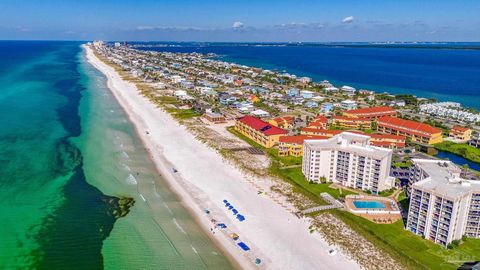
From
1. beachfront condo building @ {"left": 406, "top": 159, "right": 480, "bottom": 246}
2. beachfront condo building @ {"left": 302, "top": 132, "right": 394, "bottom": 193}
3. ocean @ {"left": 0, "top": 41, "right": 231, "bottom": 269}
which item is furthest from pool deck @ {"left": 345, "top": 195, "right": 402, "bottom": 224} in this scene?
ocean @ {"left": 0, "top": 41, "right": 231, "bottom": 269}

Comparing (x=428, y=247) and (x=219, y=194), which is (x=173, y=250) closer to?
(x=219, y=194)

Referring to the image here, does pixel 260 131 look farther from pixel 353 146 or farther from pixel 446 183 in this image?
pixel 446 183

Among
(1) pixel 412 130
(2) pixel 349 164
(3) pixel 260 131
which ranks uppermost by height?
(2) pixel 349 164

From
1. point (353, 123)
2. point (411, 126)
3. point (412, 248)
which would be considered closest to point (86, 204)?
point (412, 248)

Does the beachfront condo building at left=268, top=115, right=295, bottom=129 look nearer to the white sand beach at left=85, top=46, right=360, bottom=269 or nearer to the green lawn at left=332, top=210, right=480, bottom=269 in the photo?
the white sand beach at left=85, top=46, right=360, bottom=269

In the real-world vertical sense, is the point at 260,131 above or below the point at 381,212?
above

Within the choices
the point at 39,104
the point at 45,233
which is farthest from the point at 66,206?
the point at 39,104
